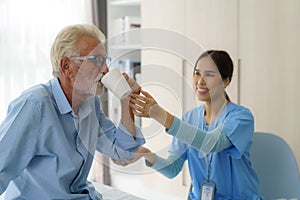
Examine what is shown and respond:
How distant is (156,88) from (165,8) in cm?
152

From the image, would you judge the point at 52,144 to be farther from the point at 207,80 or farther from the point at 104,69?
the point at 207,80

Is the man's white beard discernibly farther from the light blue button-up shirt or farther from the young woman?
the young woman

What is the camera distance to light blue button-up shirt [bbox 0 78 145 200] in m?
1.26

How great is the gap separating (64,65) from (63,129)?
20cm

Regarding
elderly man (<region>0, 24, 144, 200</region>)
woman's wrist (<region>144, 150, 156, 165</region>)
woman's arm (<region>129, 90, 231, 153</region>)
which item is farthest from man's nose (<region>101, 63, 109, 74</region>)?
woman's wrist (<region>144, 150, 156, 165</region>)

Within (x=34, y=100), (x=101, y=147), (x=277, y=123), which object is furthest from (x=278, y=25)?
(x=34, y=100)

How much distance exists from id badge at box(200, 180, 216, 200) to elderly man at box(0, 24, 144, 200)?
1.33 ft

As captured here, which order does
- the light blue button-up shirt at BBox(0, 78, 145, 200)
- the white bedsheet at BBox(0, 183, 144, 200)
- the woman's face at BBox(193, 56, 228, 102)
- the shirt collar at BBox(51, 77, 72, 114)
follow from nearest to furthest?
the light blue button-up shirt at BBox(0, 78, 145, 200), the shirt collar at BBox(51, 77, 72, 114), the woman's face at BBox(193, 56, 228, 102), the white bedsheet at BBox(0, 183, 144, 200)

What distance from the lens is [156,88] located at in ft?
4.75

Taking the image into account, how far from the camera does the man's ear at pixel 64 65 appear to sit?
4.43ft

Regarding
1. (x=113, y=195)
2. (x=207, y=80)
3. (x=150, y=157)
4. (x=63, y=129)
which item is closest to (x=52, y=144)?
(x=63, y=129)

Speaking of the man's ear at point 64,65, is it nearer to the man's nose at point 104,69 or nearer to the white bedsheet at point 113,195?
the man's nose at point 104,69

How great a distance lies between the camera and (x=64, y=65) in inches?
53.7

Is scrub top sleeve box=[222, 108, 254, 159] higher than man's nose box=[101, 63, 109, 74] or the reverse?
the reverse
